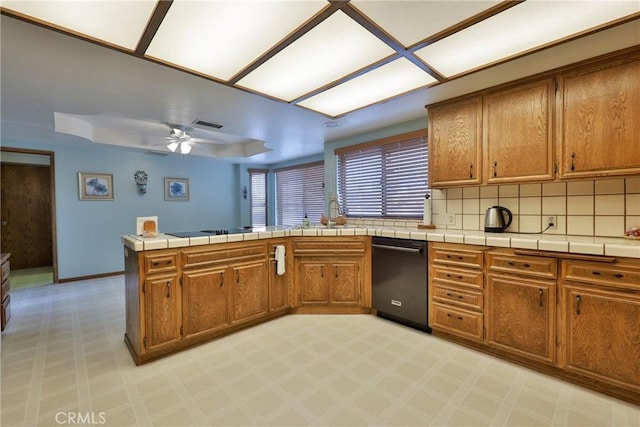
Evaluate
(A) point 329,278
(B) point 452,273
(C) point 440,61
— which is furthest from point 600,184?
(A) point 329,278

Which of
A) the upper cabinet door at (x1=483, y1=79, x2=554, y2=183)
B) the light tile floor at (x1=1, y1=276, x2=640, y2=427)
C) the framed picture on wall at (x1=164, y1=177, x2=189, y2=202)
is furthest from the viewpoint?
the framed picture on wall at (x1=164, y1=177, x2=189, y2=202)

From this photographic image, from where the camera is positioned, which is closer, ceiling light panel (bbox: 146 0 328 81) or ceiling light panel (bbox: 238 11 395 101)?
ceiling light panel (bbox: 146 0 328 81)

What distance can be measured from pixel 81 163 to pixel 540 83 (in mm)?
6253

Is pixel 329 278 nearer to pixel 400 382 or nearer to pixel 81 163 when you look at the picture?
pixel 400 382

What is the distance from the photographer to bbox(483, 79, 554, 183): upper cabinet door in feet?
7.47

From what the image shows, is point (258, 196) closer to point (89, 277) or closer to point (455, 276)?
point (89, 277)

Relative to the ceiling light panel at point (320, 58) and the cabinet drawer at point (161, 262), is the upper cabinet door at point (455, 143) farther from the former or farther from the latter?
the cabinet drawer at point (161, 262)

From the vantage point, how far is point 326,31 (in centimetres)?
163

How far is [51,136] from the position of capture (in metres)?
3.97

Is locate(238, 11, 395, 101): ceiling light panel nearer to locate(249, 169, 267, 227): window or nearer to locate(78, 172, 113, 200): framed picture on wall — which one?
locate(78, 172, 113, 200): framed picture on wall

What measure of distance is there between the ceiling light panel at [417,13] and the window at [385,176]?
5.87 ft

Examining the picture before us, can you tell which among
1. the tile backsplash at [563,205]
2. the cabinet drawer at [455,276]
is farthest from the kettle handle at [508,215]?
the cabinet drawer at [455,276]

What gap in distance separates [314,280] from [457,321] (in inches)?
58.2

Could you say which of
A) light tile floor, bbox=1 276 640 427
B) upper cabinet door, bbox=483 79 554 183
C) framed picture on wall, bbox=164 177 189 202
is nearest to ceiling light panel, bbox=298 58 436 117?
upper cabinet door, bbox=483 79 554 183
